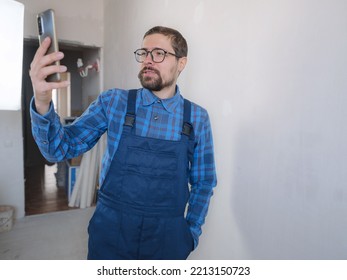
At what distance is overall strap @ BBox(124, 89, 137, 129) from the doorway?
229 centimetres

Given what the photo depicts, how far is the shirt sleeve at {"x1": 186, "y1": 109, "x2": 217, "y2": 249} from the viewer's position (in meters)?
1.11

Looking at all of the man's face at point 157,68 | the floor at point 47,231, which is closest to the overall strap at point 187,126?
the man's face at point 157,68

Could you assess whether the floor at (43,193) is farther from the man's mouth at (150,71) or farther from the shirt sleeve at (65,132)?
the man's mouth at (150,71)

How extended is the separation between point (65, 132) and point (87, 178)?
229 cm

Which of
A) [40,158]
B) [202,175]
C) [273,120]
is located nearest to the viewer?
[273,120]

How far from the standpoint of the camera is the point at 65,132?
3.02ft

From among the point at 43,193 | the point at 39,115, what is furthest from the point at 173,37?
the point at 43,193

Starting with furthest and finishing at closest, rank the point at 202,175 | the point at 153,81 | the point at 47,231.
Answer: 1. the point at 47,231
2. the point at 202,175
3. the point at 153,81

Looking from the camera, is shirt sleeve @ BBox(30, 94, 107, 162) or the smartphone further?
shirt sleeve @ BBox(30, 94, 107, 162)

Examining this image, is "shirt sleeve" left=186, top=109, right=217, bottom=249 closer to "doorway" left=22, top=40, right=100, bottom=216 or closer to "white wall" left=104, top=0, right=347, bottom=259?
"white wall" left=104, top=0, right=347, bottom=259

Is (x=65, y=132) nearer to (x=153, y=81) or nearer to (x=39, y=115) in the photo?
(x=39, y=115)

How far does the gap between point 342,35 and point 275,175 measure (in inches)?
18.7

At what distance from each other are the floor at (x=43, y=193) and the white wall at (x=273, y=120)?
7.63 feet

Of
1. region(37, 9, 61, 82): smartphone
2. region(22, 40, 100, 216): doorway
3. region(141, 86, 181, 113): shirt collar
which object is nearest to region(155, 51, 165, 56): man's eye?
region(141, 86, 181, 113): shirt collar
